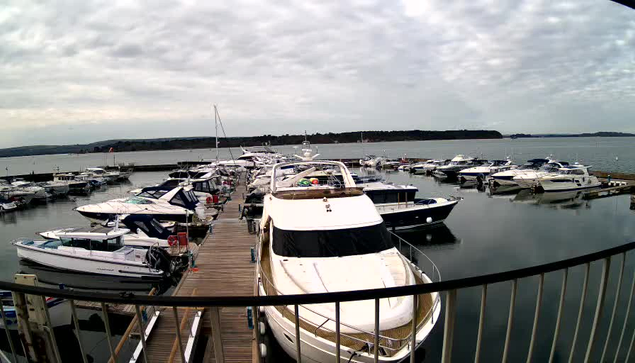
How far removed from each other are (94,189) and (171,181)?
23618 millimetres

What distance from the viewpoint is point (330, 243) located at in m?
7.73

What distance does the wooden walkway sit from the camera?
6.68m

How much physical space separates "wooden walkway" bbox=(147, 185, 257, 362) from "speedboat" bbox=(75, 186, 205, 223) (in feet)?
13.1

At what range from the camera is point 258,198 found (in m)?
23.6

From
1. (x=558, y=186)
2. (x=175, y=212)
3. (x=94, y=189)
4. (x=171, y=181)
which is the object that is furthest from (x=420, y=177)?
(x=94, y=189)

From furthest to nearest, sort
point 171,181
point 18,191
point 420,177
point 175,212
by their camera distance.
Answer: point 420,177 < point 18,191 < point 171,181 < point 175,212

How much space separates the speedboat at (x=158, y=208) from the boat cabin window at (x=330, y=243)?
13419 mm

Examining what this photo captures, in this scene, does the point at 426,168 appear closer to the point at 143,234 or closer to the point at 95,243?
the point at 143,234

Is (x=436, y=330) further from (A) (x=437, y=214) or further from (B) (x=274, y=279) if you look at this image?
(A) (x=437, y=214)

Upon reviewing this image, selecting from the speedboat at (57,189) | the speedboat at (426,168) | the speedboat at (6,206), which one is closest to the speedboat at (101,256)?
the speedboat at (6,206)

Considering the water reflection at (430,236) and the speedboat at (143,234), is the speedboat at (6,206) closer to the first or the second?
the speedboat at (143,234)

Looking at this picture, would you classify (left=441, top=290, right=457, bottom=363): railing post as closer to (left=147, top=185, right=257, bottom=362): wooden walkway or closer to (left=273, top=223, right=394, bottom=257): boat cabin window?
(left=147, top=185, right=257, bottom=362): wooden walkway

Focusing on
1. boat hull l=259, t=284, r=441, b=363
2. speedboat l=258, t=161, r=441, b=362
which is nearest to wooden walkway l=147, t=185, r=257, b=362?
boat hull l=259, t=284, r=441, b=363

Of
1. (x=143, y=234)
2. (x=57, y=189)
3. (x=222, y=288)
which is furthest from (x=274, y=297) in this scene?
(x=57, y=189)
